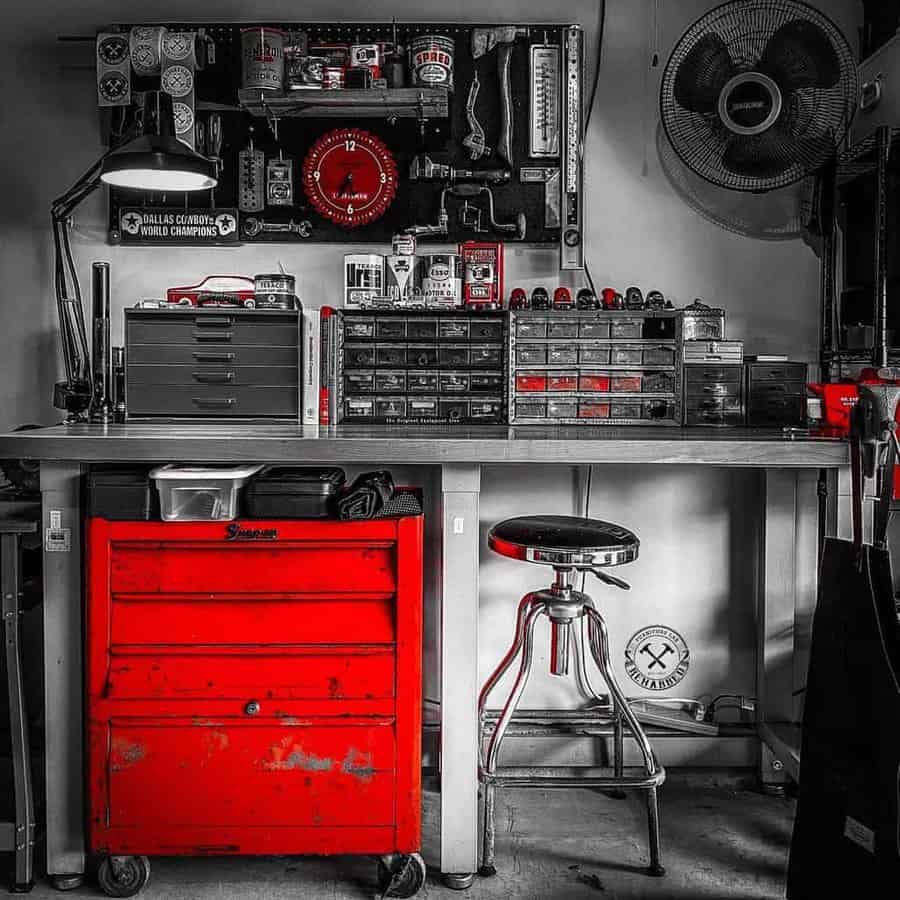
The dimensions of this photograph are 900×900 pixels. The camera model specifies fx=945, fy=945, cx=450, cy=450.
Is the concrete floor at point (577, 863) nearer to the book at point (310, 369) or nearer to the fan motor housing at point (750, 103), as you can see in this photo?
the book at point (310, 369)

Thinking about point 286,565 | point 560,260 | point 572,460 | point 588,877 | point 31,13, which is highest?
point 31,13

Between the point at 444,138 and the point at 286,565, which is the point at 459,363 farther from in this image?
the point at 286,565

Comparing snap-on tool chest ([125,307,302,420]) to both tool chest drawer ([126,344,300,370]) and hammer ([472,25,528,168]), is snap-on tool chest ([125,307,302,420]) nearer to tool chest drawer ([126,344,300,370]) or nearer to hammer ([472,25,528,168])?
tool chest drawer ([126,344,300,370])

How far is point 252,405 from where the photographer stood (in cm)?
301

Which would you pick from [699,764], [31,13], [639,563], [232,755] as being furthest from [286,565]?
[31,13]

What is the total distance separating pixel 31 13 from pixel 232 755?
2701 mm

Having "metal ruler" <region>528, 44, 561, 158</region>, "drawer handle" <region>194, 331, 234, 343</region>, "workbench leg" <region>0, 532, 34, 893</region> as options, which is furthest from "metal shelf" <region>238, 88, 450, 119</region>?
"workbench leg" <region>0, 532, 34, 893</region>

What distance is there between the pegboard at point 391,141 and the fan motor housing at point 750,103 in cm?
53

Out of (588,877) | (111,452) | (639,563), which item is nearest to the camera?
(111,452)

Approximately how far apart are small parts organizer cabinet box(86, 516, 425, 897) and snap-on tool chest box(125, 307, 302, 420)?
88 cm

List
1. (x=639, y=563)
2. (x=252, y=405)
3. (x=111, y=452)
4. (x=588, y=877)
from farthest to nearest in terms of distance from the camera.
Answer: (x=639, y=563)
(x=252, y=405)
(x=588, y=877)
(x=111, y=452)

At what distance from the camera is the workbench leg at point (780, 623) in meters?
2.91

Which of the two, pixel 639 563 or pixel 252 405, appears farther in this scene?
pixel 639 563

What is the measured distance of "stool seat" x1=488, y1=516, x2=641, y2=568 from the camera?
227 cm
